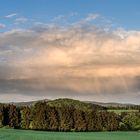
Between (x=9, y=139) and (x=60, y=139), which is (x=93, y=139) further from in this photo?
(x=9, y=139)

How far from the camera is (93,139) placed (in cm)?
14162

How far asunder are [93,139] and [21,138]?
1006 inches

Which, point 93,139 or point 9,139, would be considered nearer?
point 9,139

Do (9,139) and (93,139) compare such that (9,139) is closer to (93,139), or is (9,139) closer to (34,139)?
(34,139)

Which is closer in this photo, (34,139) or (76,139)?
(34,139)

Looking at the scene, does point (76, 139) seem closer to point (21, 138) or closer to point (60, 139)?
point (60, 139)

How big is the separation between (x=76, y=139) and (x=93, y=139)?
8.02 metres

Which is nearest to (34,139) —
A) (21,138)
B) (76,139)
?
(21,138)

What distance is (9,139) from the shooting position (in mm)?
126250

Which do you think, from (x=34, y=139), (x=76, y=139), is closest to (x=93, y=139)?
(x=76, y=139)

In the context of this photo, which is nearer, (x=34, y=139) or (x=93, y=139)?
(x=34, y=139)

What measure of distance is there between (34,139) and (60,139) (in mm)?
9813

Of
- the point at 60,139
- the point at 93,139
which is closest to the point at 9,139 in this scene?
the point at 60,139

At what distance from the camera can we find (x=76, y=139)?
136125 millimetres
